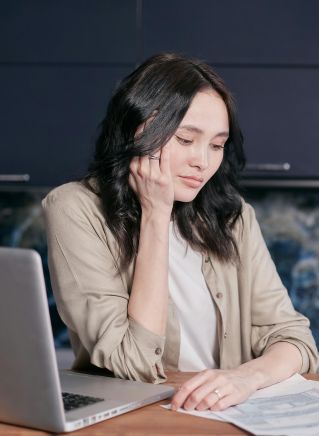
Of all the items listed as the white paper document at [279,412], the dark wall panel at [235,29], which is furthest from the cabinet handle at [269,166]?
the white paper document at [279,412]

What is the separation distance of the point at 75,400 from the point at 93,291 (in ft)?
1.34

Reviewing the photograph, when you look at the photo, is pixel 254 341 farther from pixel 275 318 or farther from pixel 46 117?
pixel 46 117

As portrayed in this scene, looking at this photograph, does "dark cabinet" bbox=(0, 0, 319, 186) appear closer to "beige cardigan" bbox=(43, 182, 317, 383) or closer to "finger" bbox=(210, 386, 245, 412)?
"beige cardigan" bbox=(43, 182, 317, 383)

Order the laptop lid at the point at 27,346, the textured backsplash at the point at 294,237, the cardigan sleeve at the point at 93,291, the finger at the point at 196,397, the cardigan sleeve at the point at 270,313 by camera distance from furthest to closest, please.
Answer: the textured backsplash at the point at 294,237, the cardigan sleeve at the point at 270,313, the cardigan sleeve at the point at 93,291, the finger at the point at 196,397, the laptop lid at the point at 27,346

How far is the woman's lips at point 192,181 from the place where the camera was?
183cm

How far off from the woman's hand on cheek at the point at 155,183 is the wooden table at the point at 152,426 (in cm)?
62

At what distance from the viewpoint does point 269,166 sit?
119 inches

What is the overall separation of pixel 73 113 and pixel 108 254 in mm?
1464

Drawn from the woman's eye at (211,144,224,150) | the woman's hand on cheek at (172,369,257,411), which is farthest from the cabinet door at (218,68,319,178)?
the woman's hand on cheek at (172,369,257,411)

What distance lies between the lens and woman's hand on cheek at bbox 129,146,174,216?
177 centimetres

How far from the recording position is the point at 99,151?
6.27 feet

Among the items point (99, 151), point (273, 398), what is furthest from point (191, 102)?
point (273, 398)

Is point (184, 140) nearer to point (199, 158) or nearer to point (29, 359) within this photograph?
point (199, 158)

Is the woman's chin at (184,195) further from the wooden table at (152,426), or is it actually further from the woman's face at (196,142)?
the wooden table at (152,426)
